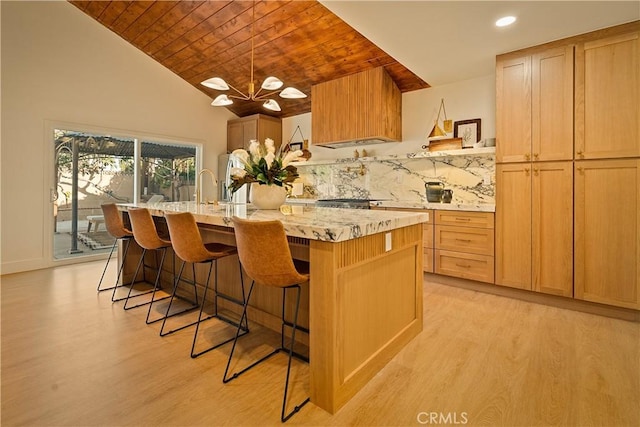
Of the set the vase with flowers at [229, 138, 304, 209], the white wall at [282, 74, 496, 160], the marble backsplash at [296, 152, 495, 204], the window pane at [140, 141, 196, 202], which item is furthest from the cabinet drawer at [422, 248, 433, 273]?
the window pane at [140, 141, 196, 202]

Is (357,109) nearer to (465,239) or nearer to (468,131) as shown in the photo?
(468,131)

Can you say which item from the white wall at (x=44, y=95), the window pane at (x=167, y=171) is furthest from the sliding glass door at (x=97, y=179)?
the white wall at (x=44, y=95)

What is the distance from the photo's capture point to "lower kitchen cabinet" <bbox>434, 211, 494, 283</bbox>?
11.0 ft

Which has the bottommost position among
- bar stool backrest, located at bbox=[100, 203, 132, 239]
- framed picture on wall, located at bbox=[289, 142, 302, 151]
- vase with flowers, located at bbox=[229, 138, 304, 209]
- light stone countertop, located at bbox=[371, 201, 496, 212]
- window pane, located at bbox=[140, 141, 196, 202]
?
bar stool backrest, located at bbox=[100, 203, 132, 239]

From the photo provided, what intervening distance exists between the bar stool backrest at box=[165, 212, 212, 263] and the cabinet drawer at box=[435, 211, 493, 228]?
256 cm

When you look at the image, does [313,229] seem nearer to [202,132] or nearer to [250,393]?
[250,393]

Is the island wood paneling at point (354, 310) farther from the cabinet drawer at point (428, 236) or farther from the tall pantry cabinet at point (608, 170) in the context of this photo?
the tall pantry cabinet at point (608, 170)

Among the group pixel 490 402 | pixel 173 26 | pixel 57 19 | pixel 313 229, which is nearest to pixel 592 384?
pixel 490 402

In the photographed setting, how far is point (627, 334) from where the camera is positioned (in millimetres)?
2428

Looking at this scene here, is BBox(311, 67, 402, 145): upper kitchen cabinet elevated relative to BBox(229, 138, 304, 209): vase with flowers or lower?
elevated

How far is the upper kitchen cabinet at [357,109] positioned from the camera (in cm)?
417

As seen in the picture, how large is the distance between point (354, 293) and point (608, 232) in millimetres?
2495

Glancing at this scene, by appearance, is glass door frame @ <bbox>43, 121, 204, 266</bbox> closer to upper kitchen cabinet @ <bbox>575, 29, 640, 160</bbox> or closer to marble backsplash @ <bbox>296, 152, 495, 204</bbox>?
marble backsplash @ <bbox>296, 152, 495, 204</bbox>

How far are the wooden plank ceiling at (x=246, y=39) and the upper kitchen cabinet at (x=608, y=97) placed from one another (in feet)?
6.11
